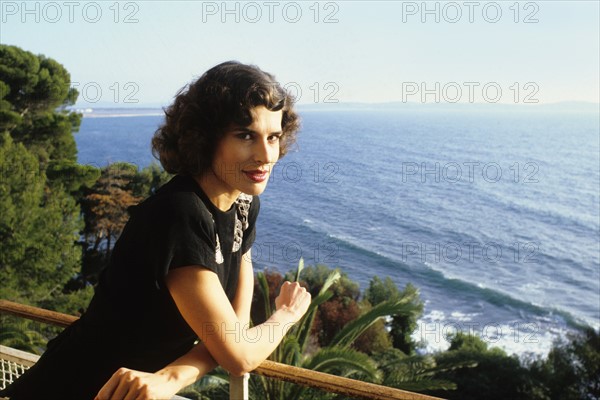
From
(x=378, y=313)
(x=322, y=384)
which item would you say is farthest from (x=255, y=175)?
(x=378, y=313)

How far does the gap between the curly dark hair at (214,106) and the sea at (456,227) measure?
18.4 meters

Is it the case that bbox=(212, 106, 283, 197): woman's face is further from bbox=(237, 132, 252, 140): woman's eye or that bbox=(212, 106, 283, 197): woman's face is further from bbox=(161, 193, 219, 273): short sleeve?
bbox=(161, 193, 219, 273): short sleeve

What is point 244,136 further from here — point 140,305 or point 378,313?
point 378,313

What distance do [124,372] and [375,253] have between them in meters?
47.2

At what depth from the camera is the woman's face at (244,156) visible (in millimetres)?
1374

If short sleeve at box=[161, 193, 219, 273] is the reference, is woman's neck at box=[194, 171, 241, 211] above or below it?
above

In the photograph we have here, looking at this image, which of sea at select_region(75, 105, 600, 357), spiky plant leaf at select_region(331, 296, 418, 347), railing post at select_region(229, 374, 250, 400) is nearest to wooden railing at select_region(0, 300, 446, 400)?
railing post at select_region(229, 374, 250, 400)

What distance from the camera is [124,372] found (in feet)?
3.94

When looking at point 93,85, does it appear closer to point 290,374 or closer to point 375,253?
point 290,374

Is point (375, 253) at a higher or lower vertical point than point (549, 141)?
lower

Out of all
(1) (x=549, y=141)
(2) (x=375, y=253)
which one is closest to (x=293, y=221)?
(2) (x=375, y=253)

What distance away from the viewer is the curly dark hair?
1.35 m

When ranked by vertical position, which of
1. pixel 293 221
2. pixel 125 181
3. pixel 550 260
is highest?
pixel 125 181

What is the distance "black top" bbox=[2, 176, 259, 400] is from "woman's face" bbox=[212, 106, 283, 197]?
0.07 meters
